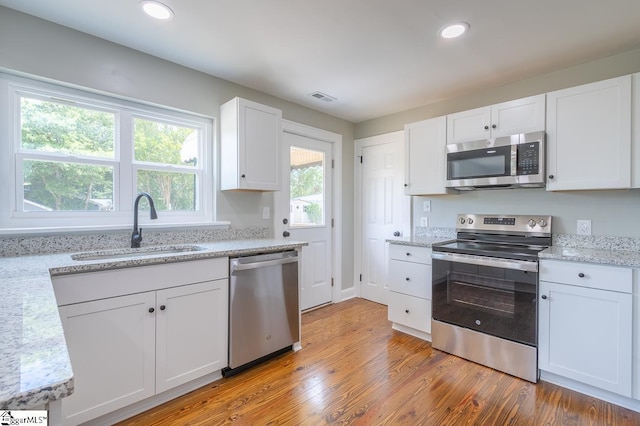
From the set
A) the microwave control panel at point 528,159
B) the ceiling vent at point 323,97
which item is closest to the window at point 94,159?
the ceiling vent at point 323,97

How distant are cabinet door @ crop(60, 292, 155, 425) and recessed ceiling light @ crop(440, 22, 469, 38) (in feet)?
8.19

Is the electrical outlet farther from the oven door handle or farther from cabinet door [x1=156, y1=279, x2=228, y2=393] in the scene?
cabinet door [x1=156, y1=279, x2=228, y2=393]

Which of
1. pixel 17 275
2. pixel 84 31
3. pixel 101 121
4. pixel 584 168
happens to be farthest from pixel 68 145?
pixel 584 168

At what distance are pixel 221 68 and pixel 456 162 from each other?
7.30ft

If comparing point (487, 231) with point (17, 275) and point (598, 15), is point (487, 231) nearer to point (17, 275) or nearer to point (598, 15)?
point (598, 15)

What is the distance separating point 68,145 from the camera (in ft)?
6.93

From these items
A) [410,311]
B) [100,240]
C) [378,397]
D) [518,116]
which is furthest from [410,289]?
[100,240]

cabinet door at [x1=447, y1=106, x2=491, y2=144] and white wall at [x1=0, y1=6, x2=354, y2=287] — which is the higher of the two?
white wall at [x1=0, y1=6, x2=354, y2=287]

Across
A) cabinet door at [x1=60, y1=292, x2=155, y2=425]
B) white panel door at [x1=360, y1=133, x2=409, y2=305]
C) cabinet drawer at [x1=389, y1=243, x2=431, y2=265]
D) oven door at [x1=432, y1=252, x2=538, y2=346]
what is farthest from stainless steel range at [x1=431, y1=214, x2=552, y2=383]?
cabinet door at [x1=60, y1=292, x2=155, y2=425]

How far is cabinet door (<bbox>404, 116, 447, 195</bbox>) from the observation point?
9.57ft

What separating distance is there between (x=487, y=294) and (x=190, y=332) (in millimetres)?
2146

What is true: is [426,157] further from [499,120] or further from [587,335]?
[587,335]

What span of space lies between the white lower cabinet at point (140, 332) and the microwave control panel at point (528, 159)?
239 centimetres

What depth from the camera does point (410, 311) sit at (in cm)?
284
